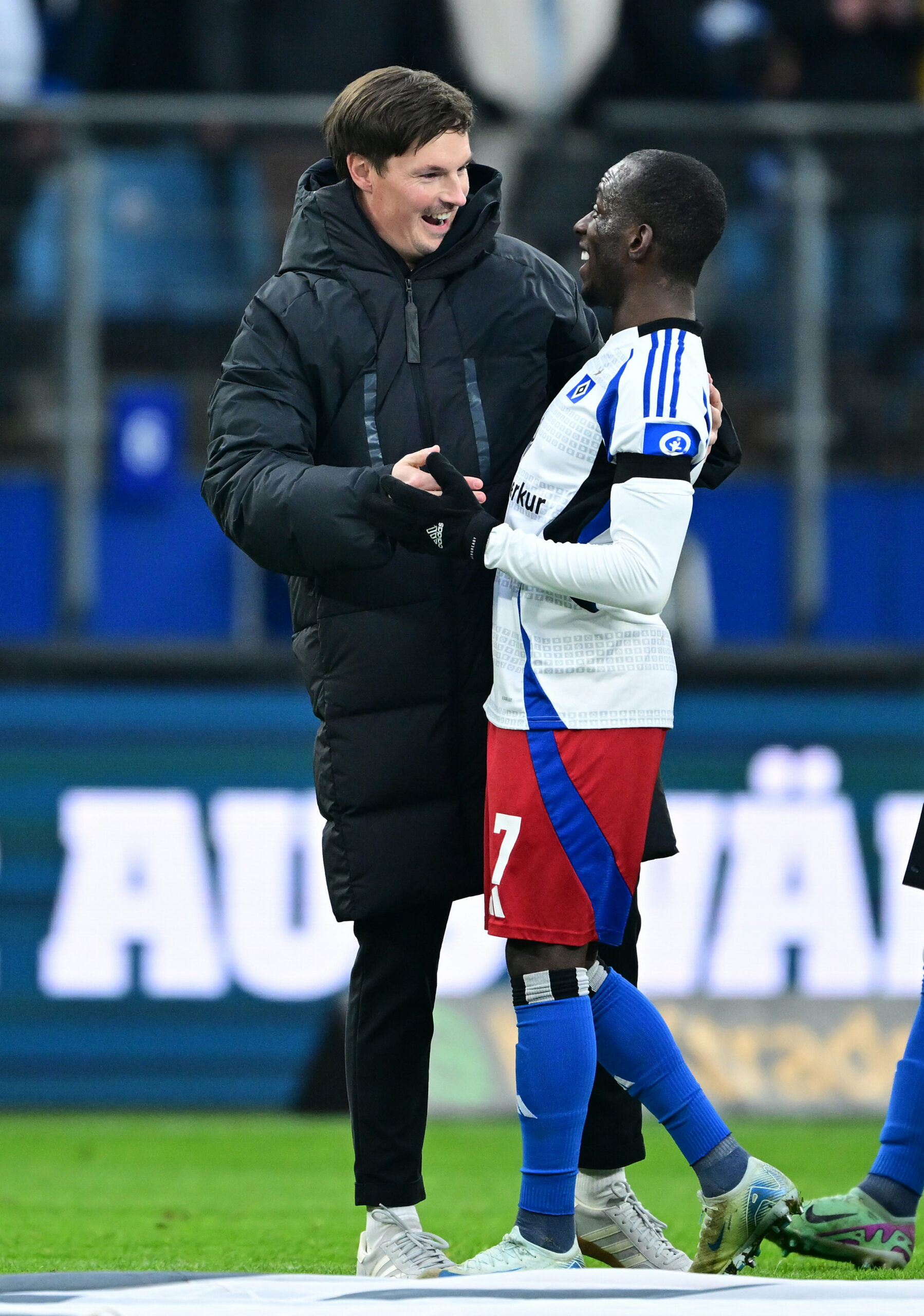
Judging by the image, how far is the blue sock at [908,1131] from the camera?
3473mm

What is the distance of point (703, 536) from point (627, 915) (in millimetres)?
3278

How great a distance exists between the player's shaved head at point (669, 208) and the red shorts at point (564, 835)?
0.73 meters

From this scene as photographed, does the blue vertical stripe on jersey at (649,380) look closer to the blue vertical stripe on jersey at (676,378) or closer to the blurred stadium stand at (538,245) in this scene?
the blue vertical stripe on jersey at (676,378)

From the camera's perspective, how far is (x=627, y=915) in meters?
3.32

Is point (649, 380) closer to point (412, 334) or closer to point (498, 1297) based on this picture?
point (412, 334)

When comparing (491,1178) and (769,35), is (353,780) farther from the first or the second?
(769,35)

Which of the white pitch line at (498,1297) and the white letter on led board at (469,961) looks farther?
the white letter on led board at (469,961)

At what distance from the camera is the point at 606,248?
3.28 m

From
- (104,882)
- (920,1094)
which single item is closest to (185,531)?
(104,882)

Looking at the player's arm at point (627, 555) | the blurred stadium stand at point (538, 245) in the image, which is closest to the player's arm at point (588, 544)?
the player's arm at point (627, 555)

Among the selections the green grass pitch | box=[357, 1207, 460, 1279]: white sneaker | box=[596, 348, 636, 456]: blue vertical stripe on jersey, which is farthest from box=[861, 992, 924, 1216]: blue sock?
box=[596, 348, 636, 456]: blue vertical stripe on jersey

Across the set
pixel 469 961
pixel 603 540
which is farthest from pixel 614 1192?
pixel 469 961

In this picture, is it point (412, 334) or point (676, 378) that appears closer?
point (676, 378)

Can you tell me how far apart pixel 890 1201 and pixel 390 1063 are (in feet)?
2.80
